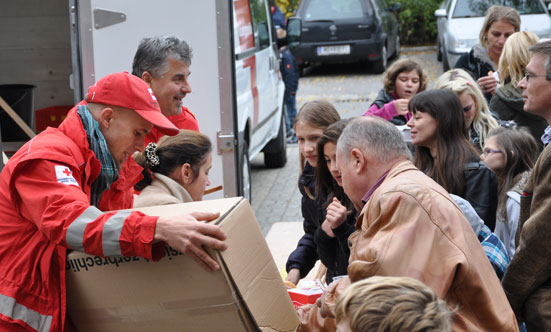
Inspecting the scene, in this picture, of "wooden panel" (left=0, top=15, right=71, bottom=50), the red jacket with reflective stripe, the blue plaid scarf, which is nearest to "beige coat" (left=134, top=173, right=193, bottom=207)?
the blue plaid scarf

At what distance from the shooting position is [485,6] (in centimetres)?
1261

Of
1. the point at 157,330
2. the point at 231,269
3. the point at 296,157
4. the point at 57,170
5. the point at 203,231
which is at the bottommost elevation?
the point at 296,157

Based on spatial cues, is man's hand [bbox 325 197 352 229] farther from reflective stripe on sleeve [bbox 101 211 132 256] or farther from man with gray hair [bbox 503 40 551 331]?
reflective stripe on sleeve [bbox 101 211 132 256]

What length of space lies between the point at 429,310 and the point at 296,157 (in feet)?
27.6

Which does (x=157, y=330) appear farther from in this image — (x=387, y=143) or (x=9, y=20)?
(x=9, y=20)

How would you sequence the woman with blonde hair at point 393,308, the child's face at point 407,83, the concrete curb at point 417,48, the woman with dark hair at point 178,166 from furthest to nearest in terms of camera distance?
the concrete curb at point 417,48 < the child's face at point 407,83 < the woman with dark hair at point 178,166 < the woman with blonde hair at point 393,308

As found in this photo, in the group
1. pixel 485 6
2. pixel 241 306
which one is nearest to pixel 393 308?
pixel 241 306

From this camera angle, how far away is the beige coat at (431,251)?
6.83 feet

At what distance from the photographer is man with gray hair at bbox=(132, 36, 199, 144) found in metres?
3.82

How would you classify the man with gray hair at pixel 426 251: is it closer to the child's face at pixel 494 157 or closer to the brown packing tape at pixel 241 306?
the brown packing tape at pixel 241 306

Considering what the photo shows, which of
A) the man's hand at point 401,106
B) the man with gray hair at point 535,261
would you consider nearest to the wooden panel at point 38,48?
the man's hand at point 401,106

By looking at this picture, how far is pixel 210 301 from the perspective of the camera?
2.27 meters

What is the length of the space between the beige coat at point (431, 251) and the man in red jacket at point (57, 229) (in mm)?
488

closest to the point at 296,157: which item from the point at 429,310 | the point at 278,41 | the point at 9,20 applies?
the point at 278,41
